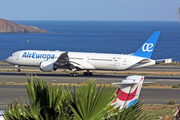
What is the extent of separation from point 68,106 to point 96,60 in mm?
34696

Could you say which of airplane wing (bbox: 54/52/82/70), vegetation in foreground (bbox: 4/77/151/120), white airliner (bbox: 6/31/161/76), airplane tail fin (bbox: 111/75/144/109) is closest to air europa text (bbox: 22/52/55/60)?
white airliner (bbox: 6/31/161/76)

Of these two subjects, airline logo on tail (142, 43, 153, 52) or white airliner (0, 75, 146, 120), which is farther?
airline logo on tail (142, 43, 153, 52)

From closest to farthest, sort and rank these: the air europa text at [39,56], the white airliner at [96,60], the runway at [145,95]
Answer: the runway at [145,95]
the white airliner at [96,60]
the air europa text at [39,56]

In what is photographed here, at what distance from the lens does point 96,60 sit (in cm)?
4162

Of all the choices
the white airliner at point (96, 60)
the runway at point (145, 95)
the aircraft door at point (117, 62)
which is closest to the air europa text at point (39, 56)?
the white airliner at point (96, 60)

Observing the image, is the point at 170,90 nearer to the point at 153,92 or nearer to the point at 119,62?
the point at 153,92

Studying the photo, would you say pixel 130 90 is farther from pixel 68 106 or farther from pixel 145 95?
pixel 145 95

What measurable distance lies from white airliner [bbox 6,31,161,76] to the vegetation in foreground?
33.4 metres

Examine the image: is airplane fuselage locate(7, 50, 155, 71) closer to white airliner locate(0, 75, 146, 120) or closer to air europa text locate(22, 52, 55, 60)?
air europa text locate(22, 52, 55, 60)

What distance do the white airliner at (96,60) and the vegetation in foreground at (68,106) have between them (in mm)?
33441

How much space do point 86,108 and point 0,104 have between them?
684 inches

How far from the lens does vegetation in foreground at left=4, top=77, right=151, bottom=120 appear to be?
6.56 metres

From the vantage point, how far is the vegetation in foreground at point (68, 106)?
21.5ft

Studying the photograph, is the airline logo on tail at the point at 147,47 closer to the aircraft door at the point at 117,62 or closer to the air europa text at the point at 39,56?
the aircraft door at the point at 117,62
